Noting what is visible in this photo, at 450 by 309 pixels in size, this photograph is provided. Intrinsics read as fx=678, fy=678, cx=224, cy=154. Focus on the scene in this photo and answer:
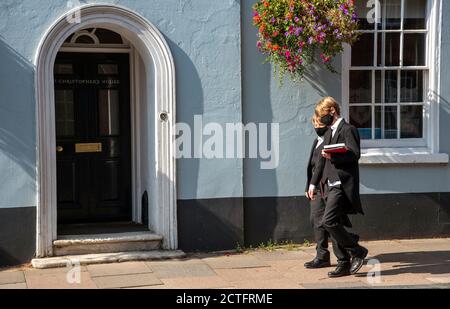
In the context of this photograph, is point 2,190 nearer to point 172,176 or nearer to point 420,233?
point 172,176

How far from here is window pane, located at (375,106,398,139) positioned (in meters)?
9.55

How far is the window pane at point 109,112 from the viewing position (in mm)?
9531

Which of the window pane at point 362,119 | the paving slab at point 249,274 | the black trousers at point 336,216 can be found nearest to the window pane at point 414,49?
the window pane at point 362,119

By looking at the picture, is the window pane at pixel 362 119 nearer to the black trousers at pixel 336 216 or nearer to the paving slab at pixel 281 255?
the paving slab at pixel 281 255

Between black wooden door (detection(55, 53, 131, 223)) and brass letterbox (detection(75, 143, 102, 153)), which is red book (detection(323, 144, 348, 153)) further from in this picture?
brass letterbox (detection(75, 143, 102, 153))

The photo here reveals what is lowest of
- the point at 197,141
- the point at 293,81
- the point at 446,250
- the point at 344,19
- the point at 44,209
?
the point at 446,250

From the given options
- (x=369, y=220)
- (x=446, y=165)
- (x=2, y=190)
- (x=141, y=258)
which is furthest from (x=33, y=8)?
(x=446, y=165)

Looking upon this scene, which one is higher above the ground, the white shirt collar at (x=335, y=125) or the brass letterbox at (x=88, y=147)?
the white shirt collar at (x=335, y=125)

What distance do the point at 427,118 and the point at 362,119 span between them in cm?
94

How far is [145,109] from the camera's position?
9.15 metres


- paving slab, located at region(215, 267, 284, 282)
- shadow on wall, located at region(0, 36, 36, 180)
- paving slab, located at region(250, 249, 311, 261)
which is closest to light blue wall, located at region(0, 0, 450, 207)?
shadow on wall, located at region(0, 36, 36, 180)

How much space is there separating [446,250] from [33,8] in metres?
6.00

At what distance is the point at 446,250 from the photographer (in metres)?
8.84

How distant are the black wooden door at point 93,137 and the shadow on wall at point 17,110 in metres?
1.31
